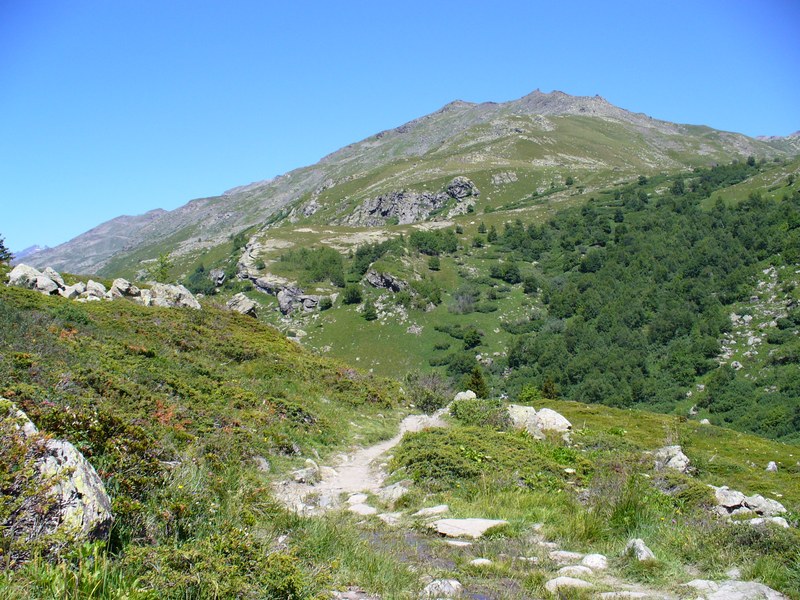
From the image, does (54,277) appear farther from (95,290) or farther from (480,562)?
(480,562)

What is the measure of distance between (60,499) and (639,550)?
6.06 metres

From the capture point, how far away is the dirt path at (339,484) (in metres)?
10.0

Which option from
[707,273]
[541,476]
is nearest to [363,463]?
[541,476]

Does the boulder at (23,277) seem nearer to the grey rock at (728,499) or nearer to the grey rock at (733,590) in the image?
the grey rock at (728,499)

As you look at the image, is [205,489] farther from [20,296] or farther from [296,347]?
[296,347]

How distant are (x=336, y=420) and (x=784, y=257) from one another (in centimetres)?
10443

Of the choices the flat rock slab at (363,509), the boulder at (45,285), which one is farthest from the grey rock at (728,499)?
the boulder at (45,285)

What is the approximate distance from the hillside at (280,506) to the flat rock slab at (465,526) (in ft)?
0.63

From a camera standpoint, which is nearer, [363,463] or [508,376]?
[363,463]

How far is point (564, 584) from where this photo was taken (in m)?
5.17

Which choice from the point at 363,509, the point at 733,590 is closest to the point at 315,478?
the point at 363,509

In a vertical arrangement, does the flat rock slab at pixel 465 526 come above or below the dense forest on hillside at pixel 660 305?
above

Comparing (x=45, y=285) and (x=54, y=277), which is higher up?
(x=54, y=277)

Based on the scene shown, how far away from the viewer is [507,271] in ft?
397
